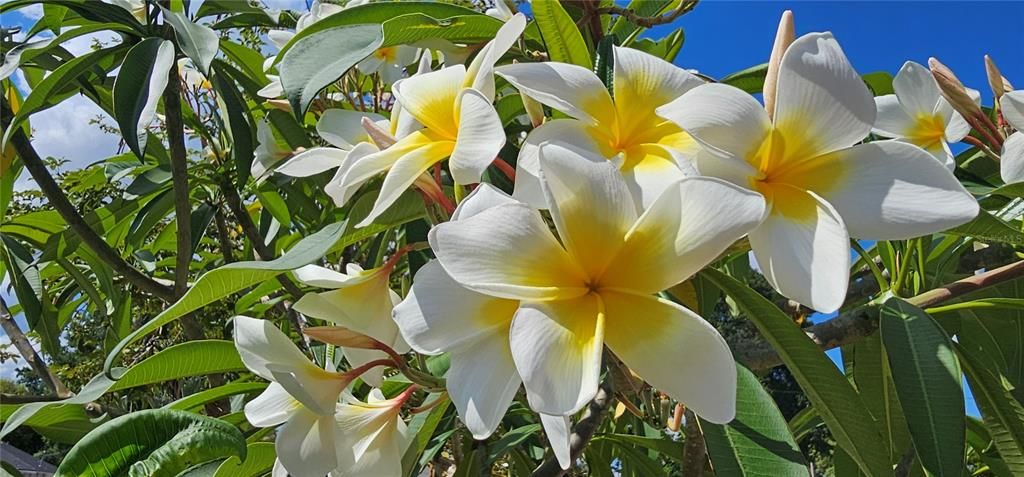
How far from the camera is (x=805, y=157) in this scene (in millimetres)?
488

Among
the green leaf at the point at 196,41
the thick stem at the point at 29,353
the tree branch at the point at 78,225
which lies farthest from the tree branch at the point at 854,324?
the thick stem at the point at 29,353

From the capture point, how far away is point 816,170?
0.49 meters

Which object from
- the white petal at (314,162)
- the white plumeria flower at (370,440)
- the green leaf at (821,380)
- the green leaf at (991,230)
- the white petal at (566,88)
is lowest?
the white plumeria flower at (370,440)

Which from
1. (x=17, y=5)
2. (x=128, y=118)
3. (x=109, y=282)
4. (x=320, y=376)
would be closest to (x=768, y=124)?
(x=320, y=376)

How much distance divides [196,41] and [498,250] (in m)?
0.71

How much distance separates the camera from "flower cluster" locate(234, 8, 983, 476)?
0.43 m

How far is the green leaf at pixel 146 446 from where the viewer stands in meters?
0.50

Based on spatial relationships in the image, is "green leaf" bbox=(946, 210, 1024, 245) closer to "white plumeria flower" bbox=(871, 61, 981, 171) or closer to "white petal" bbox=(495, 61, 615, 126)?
"white plumeria flower" bbox=(871, 61, 981, 171)

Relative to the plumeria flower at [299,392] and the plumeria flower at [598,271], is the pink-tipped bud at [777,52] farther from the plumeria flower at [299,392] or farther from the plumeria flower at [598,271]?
the plumeria flower at [299,392]

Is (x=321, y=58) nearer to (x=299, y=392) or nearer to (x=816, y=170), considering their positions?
(x=299, y=392)

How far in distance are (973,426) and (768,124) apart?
3.56 ft

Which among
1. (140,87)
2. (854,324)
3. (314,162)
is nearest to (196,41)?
(140,87)

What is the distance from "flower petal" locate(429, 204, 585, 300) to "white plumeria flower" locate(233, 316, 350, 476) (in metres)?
0.22

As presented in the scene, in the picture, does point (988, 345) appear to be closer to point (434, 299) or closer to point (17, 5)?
point (434, 299)
